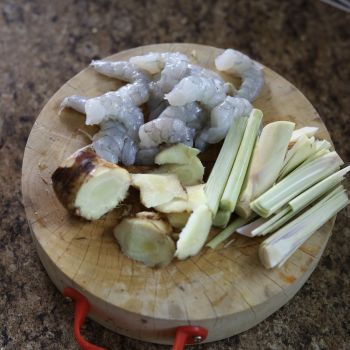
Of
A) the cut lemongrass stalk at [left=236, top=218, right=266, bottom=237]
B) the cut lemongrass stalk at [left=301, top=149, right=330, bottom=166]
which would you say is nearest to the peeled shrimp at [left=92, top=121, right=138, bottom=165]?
the cut lemongrass stalk at [left=236, top=218, right=266, bottom=237]

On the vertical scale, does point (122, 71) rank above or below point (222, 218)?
above

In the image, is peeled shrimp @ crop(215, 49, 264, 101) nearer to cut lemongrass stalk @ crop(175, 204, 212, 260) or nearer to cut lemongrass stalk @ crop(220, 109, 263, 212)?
cut lemongrass stalk @ crop(220, 109, 263, 212)

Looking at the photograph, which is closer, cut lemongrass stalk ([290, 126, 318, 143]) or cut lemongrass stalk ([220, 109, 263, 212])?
cut lemongrass stalk ([220, 109, 263, 212])

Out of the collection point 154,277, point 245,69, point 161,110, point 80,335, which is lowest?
point 80,335

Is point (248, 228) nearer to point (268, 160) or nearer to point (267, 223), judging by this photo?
point (267, 223)

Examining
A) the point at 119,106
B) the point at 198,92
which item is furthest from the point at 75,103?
the point at 198,92

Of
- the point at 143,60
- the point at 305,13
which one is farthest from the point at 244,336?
the point at 305,13

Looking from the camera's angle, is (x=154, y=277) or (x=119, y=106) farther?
(x=119, y=106)
